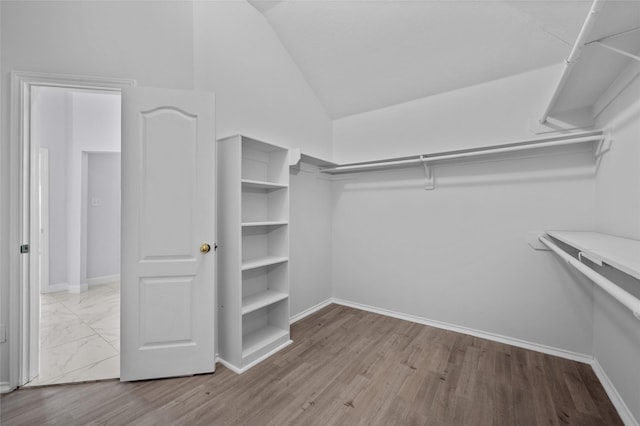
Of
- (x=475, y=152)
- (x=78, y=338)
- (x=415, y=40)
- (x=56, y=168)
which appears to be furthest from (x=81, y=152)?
(x=475, y=152)

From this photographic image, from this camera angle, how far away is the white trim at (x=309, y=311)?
292 centimetres

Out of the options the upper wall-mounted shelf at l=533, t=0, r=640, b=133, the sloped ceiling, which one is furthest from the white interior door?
the upper wall-mounted shelf at l=533, t=0, r=640, b=133

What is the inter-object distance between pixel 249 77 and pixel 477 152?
2224 millimetres

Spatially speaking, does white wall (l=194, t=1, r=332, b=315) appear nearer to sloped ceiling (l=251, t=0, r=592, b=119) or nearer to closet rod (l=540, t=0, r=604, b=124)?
sloped ceiling (l=251, t=0, r=592, b=119)

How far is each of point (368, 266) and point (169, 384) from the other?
225 centimetres

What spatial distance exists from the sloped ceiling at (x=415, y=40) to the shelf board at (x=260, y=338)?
275 cm

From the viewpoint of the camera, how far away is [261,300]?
2.34 m

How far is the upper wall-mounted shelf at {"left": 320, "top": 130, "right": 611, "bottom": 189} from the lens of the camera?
190 cm

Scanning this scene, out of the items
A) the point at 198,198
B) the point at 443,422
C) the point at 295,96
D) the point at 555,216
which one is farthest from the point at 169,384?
the point at 555,216

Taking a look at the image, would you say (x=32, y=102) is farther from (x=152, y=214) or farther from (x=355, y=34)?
(x=355, y=34)

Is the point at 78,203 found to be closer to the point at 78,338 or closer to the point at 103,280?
the point at 103,280

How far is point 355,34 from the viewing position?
2.46 meters

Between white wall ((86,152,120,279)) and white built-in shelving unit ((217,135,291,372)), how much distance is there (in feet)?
11.6

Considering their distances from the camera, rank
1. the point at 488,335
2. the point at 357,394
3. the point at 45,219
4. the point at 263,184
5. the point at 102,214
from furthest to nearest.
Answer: the point at 102,214, the point at 45,219, the point at 488,335, the point at 263,184, the point at 357,394
